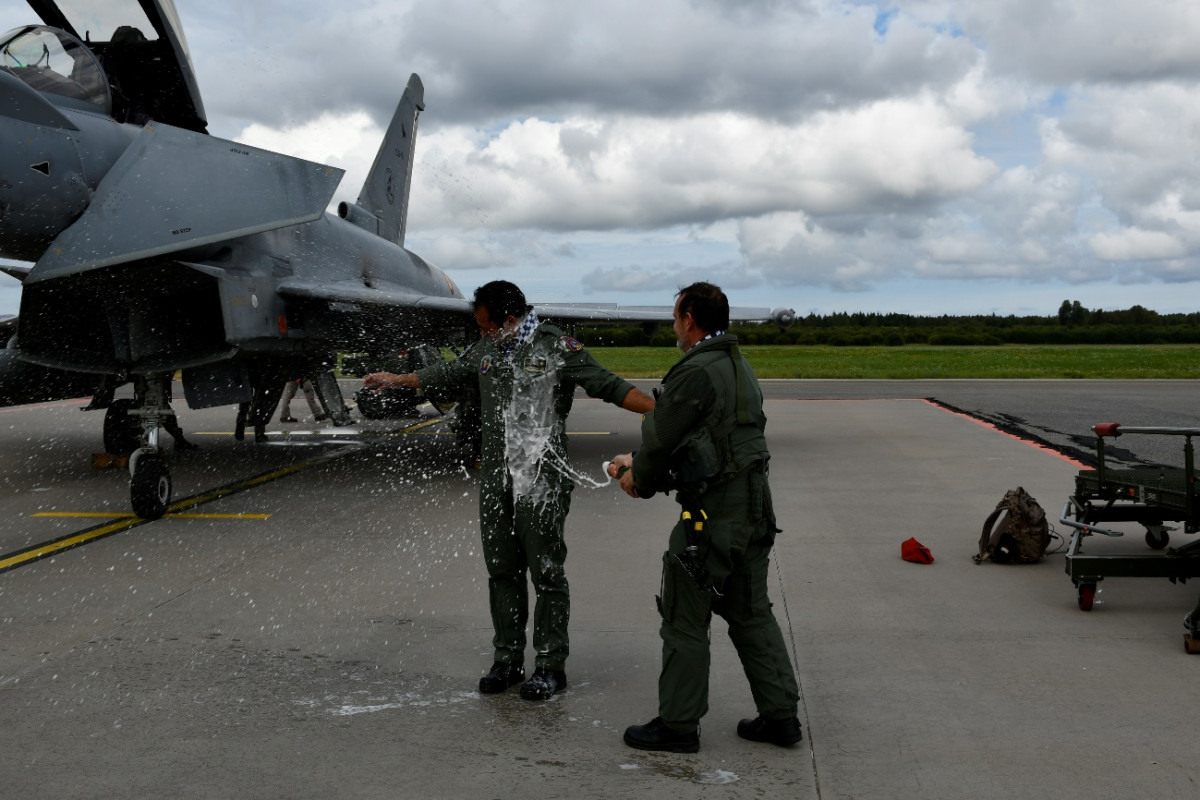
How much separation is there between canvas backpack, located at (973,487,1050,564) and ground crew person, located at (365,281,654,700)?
327 cm

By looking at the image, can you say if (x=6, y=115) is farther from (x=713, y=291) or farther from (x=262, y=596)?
(x=713, y=291)

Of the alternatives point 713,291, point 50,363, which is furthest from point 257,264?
point 713,291

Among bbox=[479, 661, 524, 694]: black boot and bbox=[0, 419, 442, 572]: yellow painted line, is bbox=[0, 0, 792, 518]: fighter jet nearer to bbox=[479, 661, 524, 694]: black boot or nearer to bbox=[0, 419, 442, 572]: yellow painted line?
bbox=[0, 419, 442, 572]: yellow painted line

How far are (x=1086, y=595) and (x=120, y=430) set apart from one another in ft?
34.9

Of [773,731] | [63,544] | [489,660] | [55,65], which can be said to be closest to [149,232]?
[55,65]

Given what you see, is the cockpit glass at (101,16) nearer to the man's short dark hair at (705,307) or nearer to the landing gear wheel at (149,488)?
the landing gear wheel at (149,488)

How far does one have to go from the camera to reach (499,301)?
4.43m

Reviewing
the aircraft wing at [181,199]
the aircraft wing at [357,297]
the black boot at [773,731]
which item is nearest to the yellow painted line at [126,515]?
the aircraft wing at [181,199]

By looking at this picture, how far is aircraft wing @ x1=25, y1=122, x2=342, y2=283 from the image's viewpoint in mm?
7484

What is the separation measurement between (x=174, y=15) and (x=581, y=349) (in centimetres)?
633

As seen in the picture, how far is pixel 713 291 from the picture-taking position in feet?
12.6

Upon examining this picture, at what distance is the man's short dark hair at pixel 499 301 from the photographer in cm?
442

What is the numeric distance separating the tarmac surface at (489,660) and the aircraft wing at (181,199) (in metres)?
2.20

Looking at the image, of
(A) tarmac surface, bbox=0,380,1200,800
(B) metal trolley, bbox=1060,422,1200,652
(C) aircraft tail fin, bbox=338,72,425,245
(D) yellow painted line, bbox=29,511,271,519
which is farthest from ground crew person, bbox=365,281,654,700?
(C) aircraft tail fin, bbox=338,72,425,245
